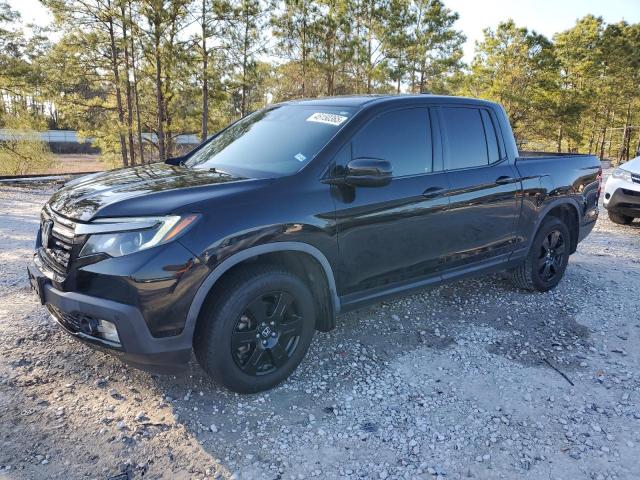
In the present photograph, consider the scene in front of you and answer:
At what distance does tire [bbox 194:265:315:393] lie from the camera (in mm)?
2676

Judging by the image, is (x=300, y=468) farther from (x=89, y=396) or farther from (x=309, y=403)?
(x=89, y=396)

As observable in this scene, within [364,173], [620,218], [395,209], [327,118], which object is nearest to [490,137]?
[395,209]

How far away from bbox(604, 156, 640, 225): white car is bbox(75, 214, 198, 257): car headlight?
8.01 metres

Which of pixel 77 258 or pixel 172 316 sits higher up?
pixel 77 258

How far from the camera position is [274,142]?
343 cm

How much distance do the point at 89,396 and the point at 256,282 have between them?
1268mm

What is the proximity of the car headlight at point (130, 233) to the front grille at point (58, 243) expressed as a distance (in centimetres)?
16

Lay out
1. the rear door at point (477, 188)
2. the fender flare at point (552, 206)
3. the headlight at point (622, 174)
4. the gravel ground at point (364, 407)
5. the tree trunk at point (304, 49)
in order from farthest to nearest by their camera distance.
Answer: the tree trunk at point (304, 49) < the headlight at point (622, 174) < the fender flare at point (552, 206) < the rear door at point (477, 188) < the gravel ground at point (364, 407)

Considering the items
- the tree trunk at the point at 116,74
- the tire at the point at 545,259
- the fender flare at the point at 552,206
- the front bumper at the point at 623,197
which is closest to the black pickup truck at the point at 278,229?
the fender flare at the point at 552,206

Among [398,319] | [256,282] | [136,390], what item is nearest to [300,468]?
[256,282]

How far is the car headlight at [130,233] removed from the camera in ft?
8.01

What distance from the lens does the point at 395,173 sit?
340 cm

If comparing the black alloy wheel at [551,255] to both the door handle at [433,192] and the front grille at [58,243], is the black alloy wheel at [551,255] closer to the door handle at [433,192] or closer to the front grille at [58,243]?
the door handle at [433,192]

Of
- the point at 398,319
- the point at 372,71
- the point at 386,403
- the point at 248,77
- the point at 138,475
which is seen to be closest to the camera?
the point at 138,475
